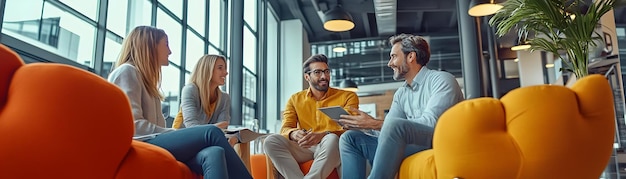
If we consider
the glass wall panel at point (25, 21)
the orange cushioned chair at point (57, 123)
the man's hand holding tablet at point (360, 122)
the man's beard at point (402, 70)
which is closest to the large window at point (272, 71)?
the glass wall panel at point (25, 21)

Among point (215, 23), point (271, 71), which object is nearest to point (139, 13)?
point (215, 23)

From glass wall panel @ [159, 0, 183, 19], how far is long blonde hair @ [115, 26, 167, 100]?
3.32 metres

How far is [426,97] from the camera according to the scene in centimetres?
241

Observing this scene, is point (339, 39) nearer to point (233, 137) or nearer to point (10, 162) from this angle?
point (233, 137)

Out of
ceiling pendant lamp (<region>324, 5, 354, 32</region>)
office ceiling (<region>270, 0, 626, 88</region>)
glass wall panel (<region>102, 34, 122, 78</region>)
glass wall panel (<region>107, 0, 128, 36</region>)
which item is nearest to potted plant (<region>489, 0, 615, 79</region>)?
glass wall panel (<region>102, 34, 122, 78</region>)

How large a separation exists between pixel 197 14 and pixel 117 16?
6.20ft

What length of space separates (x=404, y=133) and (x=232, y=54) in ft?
16.6

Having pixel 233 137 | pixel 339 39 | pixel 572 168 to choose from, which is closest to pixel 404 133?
pixel 572 168

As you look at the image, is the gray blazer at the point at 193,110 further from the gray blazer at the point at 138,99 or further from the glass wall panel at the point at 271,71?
the glass wall panel at the point at 271,71

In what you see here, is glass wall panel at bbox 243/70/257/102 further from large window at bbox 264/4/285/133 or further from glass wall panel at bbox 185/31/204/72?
glass wall panel at bbox 185/31/204/72

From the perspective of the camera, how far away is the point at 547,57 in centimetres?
1150

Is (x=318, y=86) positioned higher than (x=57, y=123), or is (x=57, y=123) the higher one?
(x=318, y=86)

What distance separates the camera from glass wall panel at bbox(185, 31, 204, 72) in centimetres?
592

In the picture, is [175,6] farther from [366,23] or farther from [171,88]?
[366,23]
